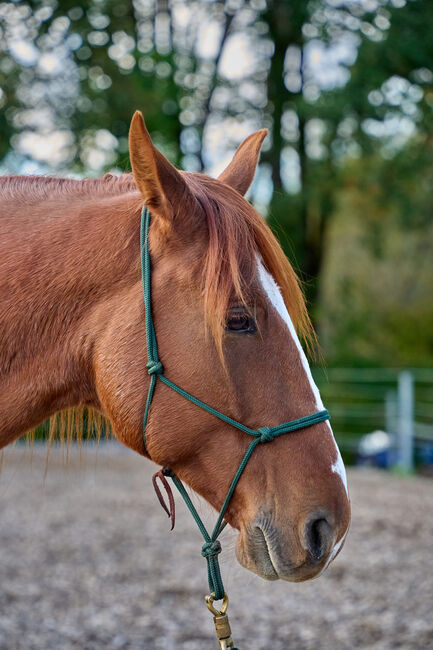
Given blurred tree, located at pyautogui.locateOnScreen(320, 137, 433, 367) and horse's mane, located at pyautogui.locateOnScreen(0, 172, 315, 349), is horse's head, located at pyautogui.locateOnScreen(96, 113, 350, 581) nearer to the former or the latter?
horse's mane, located at pyautogui.locateOnScreen(0, 172, 315, 349)

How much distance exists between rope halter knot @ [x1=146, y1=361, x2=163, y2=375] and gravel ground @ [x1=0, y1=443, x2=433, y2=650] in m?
0.52

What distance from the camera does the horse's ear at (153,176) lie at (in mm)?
1560

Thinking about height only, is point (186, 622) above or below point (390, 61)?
below

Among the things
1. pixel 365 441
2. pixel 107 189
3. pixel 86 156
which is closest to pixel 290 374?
pixel 107 189

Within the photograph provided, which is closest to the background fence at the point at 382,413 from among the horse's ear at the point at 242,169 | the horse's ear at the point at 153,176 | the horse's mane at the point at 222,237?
the horse's ear at the point at 242,169

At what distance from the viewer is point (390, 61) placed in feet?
40.4

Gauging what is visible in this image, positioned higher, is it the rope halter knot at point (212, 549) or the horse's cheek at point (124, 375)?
the horse's cheek at point (124, 375)

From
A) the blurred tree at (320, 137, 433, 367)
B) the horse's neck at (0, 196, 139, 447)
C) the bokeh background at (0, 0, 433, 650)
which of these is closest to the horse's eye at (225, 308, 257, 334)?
the horse's neck at (0, 196, 139, 447)

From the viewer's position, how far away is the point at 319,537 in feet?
5.15

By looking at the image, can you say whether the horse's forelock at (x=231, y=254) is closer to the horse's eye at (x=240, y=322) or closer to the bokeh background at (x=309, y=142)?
the horse's eye at (x=240, y=322)

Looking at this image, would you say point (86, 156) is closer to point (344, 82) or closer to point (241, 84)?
point (241, 84)

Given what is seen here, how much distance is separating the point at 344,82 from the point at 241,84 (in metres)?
2.76

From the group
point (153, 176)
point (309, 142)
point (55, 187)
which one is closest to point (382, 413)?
point (309, 142)

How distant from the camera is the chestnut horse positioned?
1594 mm
